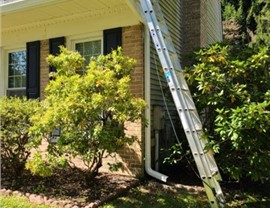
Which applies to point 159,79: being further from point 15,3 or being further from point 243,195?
point 15,3

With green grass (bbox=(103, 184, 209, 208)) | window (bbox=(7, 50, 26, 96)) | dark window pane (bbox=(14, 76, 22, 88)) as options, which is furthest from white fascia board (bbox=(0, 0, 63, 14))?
green grass (bbox=(103, 184, 209, 208))

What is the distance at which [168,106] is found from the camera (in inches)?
291

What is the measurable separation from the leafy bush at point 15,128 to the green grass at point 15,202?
886mm

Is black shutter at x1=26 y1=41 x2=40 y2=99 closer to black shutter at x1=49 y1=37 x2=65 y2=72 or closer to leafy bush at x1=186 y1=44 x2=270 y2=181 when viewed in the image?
black shutter at x1=49 y1=37 x2=65 y2=72

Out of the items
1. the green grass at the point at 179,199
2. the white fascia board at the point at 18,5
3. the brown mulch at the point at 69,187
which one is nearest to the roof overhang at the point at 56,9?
the white fascia board at the point at 18,5

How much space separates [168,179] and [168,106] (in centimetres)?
182

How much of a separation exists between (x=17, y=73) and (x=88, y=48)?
239 cm

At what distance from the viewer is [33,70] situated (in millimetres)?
7570

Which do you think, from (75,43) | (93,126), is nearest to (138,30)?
(75,43)

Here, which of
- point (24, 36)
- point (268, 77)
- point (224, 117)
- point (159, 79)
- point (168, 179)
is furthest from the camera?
point (24, 36)

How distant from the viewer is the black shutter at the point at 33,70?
749 centimetres

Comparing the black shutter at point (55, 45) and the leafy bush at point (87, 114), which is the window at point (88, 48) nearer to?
the black shutter at point (55, 45)

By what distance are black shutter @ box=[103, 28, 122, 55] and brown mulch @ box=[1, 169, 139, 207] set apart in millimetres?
2541

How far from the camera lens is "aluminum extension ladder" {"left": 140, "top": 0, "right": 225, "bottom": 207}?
14.4 ft
